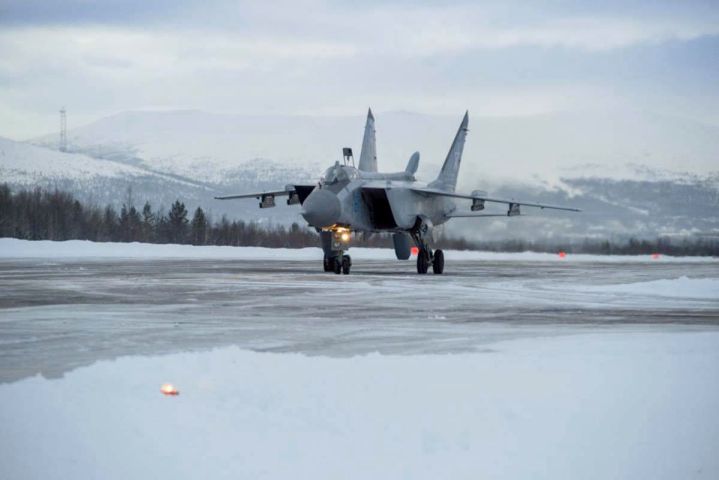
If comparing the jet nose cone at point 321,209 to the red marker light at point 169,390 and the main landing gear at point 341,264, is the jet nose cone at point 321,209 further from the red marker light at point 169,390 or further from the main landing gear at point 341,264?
the red marker light at point 169,390

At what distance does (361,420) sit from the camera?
7.16 meters

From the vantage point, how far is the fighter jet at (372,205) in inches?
1096

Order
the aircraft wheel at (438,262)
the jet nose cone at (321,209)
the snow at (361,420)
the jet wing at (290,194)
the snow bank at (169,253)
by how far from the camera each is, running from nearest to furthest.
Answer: the snow at (361,420) < the jet nose cone at (321,209) < the jet wing at (290,194) < the aircraft wheel at (438,262) < the snow bank at (169,253)

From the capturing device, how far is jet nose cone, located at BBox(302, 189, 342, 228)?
1064 inches

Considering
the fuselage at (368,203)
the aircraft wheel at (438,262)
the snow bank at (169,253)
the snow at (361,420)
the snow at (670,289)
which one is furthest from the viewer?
the snow bank at (169,253)

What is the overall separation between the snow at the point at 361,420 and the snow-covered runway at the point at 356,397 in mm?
16

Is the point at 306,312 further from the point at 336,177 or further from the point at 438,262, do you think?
the point at 438,262

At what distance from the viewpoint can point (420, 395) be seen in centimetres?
784

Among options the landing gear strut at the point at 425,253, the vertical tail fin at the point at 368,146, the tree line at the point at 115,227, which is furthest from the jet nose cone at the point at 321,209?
the tree line at the point at 115,227

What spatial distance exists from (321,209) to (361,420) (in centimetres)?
2006

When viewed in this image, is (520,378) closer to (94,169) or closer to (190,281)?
(190,281)

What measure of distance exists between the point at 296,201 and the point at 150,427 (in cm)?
2564

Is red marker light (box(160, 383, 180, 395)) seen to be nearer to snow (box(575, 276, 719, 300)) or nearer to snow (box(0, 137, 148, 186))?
snow (box(575, 276, 719, 300))

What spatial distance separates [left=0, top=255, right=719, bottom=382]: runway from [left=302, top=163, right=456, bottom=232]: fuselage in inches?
92.1
